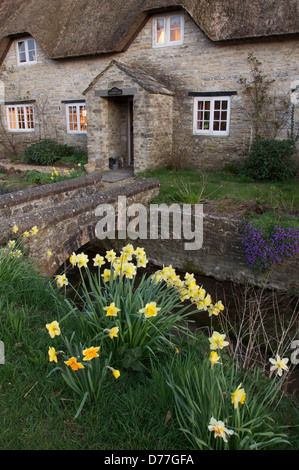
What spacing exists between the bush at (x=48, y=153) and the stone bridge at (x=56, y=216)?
7.00 metres

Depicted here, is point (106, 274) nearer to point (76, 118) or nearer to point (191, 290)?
point (191, 290)

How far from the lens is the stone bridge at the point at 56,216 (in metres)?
5.85

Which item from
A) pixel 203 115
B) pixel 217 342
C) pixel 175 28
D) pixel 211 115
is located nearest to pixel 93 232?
pixel 217 342

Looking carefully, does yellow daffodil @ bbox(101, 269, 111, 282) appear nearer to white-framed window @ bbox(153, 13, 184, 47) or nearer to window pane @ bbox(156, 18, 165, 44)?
white-framed window @ bbox(153, 13, 184, 47)

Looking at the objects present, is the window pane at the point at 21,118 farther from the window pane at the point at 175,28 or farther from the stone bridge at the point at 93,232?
the stone bridge at the point at 93,232

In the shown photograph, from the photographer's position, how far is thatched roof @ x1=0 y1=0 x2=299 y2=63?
35.0 ft

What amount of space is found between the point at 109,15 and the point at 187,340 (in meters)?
13.7

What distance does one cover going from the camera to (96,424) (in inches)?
100

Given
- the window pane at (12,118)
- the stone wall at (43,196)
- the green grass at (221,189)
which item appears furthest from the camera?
the window pane at (12,118)

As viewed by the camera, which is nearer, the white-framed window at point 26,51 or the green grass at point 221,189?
the green grass at point 221,189

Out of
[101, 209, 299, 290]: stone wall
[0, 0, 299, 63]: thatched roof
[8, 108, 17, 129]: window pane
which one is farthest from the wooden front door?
[8, 108, 17, 129]: window pane

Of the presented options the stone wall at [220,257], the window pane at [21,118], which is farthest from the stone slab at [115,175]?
the window pane at [21,118]
